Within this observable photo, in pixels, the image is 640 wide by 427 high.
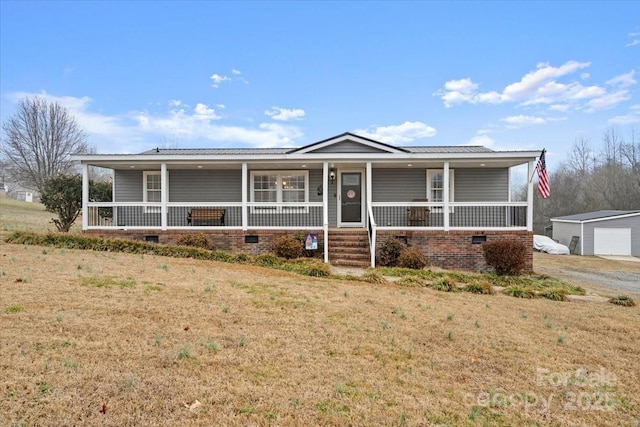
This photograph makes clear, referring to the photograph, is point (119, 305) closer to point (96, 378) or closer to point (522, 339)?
point (96, 378)

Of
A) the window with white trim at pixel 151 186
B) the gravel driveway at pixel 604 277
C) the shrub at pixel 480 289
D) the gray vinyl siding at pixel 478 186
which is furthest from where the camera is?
the window with white trim at pixel 151 186

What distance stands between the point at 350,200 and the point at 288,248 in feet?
12.3

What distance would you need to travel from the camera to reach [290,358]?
3.90m

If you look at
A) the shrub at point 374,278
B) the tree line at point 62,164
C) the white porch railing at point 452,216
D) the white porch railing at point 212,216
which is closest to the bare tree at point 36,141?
the tree line at point 62,164

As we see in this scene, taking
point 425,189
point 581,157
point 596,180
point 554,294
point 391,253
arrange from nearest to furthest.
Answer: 1. point 554,294
2. point 391,253
3. point 425,189
4. point 596,180
5. point 581,157

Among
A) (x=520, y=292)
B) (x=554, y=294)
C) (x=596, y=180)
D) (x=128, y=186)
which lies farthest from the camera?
(x=596, y=180)

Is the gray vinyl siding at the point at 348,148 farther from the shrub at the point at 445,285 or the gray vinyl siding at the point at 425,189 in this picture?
the shrub at the point at 445,285

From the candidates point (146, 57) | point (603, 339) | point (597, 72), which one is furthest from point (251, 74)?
point (603, 339)

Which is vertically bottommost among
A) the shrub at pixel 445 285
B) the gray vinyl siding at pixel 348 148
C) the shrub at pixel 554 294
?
the shrub at pixel 554 294

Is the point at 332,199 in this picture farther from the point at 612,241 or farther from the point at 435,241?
the point at 612,241

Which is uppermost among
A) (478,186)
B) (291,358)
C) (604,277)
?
(478,186)

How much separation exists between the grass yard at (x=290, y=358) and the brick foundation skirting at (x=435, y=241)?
490 centimetres

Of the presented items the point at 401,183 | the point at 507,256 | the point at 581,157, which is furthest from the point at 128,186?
the point at 581,157

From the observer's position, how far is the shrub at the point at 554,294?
7963 mm
